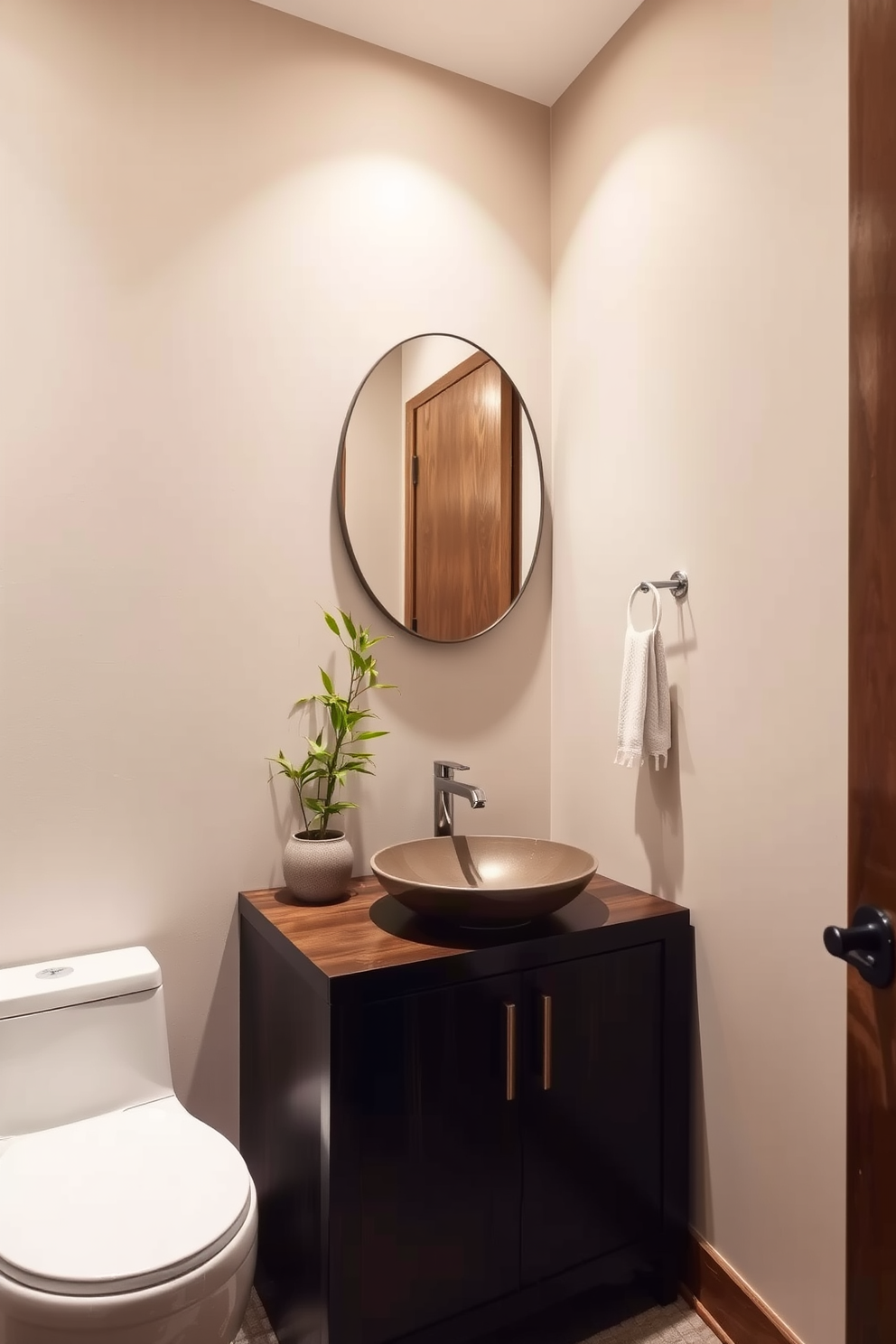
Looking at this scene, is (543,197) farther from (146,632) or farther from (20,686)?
(20,686)

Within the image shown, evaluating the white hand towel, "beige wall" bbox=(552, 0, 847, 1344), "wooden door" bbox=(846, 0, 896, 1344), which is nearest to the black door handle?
"wooden door" bbox=(846, 0, 896, 1344)

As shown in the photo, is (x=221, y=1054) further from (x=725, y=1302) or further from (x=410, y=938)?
(x=725, y=1302)

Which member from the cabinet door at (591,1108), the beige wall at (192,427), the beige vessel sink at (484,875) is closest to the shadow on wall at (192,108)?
the beige wall at (192,427)

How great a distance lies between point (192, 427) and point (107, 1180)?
1.37 meters

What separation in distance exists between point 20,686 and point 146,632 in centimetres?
25

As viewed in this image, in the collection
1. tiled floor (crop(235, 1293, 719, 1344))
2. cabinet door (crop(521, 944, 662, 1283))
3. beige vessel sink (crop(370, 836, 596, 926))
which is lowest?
tiled floor (crop(235, 1293, 719, 1344))

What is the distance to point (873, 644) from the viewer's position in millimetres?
788

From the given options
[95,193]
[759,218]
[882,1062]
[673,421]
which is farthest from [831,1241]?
[95,193]

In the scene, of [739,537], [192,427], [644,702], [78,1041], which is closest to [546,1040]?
[644,702]

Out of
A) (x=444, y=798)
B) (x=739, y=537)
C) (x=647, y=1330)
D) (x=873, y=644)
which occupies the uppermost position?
(x=739, y=537)

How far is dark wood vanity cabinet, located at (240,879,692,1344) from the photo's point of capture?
53.9 inches

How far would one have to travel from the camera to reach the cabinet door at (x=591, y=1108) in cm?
153

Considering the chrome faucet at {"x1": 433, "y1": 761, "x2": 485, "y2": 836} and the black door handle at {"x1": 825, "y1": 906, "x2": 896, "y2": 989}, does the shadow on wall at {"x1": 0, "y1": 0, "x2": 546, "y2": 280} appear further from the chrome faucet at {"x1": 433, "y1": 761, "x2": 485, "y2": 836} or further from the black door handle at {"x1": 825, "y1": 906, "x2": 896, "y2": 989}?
the black door handle at {"x1": 825, "y1": 906, "x2": 896, "y2": 989}

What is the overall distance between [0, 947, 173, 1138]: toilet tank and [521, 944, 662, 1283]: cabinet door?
2.28ft
